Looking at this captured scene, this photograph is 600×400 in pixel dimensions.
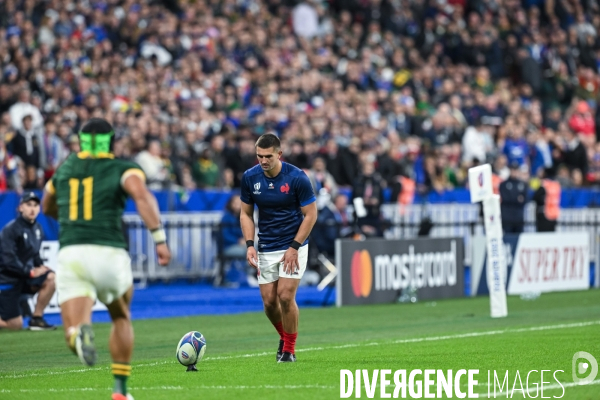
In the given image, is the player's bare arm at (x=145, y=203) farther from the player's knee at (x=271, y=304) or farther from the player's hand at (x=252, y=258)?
the player's knee at (x=271, y=304)

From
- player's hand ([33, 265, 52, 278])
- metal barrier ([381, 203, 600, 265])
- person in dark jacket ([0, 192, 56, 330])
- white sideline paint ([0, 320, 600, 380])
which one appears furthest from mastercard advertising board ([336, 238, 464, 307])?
person in dark jacket ([0, 192, 56, 330])

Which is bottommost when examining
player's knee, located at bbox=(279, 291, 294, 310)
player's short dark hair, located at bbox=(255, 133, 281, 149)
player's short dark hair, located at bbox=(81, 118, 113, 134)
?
player's knee, located at bbox=(279, 291, 294, 310)

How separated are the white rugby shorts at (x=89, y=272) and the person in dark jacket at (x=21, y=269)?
777 centimetres

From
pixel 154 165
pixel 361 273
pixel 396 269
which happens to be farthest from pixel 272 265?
pixel 154 165

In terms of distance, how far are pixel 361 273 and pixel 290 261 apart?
8.41 m

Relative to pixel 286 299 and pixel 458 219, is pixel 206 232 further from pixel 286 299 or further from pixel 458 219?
pixel 286 299

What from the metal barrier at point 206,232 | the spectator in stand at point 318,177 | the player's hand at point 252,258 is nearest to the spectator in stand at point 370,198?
the metal barrier at point 206,232

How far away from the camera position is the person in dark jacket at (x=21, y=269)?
53.2 ft

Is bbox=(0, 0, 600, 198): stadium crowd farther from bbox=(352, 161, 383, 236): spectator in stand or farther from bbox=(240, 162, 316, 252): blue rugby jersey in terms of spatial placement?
bbox=(240, 162, 316, 252): blue rugby jersey

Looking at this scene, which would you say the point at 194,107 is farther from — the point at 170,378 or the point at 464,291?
the point at 170,378

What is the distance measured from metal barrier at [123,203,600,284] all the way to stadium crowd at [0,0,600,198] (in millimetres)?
758

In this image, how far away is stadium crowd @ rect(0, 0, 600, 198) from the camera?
945 inches

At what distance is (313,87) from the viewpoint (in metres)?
29.8

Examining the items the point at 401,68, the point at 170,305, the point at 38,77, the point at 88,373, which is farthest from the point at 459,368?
the point at 401,68
